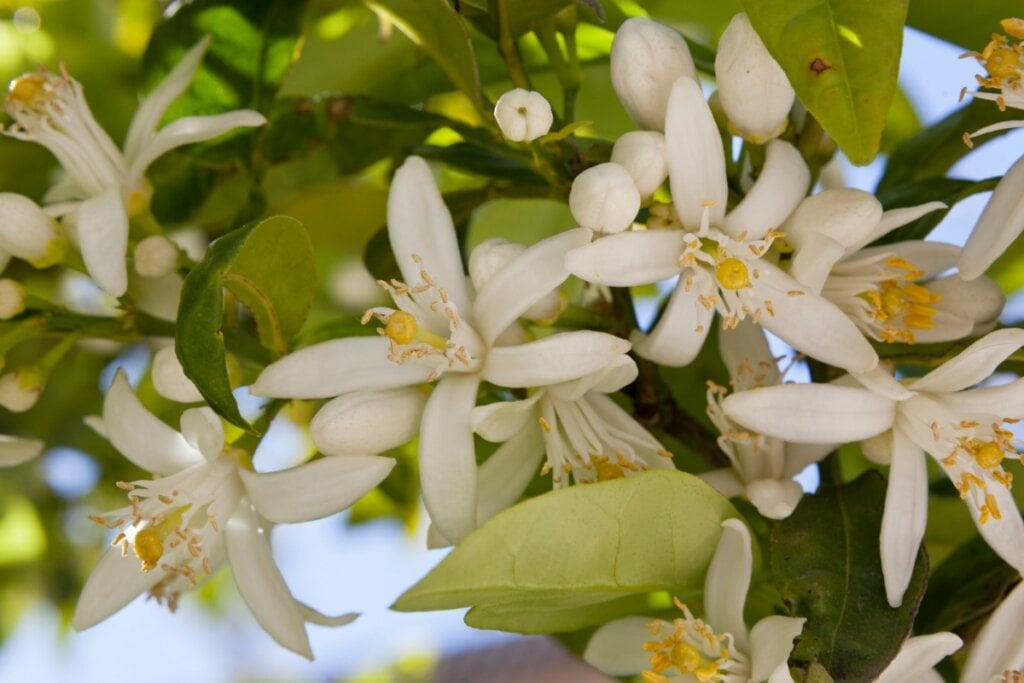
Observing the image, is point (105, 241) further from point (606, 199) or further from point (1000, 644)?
point (1000, 644)

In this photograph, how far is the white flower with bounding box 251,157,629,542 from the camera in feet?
2.17

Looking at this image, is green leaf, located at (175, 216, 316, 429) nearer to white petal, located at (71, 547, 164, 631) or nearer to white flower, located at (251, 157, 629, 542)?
white flower, located at (251, 157, 629, 542)

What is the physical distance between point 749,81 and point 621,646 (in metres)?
0.34

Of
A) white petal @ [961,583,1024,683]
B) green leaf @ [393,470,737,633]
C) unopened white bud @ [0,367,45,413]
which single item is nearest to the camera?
green leaf @ [393,470,737,633]

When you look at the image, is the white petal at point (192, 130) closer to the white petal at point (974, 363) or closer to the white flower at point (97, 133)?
the white flower at point (97, 133)

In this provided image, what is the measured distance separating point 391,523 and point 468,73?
72cm

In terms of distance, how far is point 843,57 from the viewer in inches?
25.0

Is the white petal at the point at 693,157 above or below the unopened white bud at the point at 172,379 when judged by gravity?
above

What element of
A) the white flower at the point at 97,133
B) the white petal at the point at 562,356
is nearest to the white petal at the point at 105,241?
the white flower at the point at 97,133

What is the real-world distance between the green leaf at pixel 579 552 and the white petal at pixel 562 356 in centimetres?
6

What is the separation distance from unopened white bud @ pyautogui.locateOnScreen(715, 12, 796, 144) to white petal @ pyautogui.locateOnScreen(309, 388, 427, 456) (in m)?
0.24

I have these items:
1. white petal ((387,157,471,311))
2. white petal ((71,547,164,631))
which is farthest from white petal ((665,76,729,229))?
white petal ((71,547,164,631))

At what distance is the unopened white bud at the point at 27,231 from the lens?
0.78m

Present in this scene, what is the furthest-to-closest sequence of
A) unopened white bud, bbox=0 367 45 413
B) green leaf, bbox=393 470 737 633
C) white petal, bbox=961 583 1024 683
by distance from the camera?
unopened white bud, bbox=0 367 45 413 → white petal, bbox=961 583 1024 683 → green leaf, bbox=393 470 737 633
